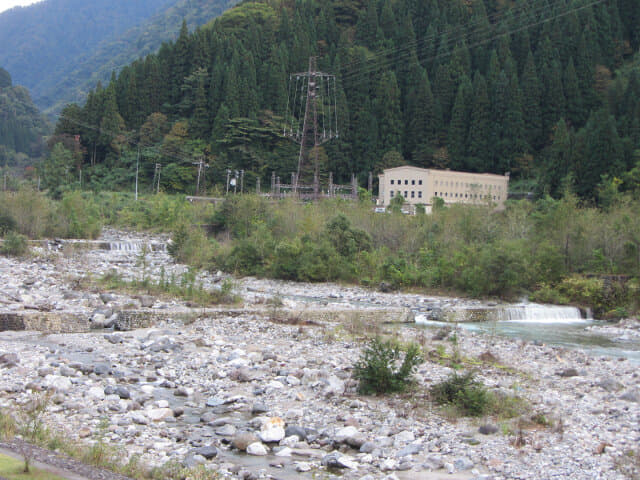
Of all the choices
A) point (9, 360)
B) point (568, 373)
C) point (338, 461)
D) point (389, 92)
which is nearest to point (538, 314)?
point (568, 373)

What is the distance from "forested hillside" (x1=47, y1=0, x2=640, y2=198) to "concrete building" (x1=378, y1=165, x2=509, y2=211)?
175 inches

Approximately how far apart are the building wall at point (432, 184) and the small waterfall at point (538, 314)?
41.3 metres

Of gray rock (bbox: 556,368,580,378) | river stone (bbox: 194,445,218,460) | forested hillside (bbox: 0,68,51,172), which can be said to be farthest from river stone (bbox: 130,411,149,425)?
forested hillside (bbox: 0,68,51,172)

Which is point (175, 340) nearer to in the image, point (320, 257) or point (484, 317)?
point (484, 317)

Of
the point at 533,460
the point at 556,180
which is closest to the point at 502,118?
the point at 556,180

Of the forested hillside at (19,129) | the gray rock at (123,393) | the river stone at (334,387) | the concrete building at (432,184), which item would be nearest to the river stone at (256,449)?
the river stone at (334,387)

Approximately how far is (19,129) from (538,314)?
10925 centimetres

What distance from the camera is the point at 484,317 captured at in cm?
2138

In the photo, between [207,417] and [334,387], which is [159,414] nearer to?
[207,417]

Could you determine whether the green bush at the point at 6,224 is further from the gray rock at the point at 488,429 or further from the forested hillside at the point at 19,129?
the forested hillside at the point at 19,129

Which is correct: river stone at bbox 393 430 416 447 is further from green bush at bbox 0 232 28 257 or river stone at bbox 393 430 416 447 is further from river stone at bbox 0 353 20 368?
green bush at bbox 0 232 28 257

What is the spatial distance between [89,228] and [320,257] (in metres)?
20.2

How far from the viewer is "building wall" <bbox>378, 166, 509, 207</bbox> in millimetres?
64125

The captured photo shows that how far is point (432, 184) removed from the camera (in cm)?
6431
